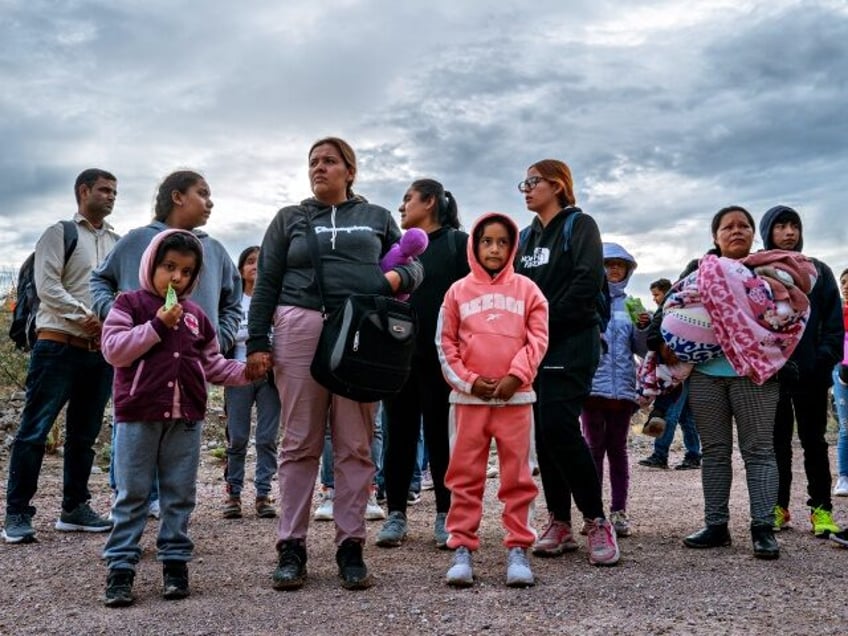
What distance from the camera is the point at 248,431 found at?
6609mm

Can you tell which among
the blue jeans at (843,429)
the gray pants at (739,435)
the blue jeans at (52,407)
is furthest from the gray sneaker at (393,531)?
the blue jeans at (843,429)

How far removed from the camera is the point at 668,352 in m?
5.14

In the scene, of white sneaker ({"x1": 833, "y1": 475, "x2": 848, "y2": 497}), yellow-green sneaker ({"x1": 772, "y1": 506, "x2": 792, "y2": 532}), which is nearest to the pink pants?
yellow-green sneaker ({"x1": 772, "y1": 506, "x2": 792, "y2": 532})

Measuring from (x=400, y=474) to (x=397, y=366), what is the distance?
4.45 ft

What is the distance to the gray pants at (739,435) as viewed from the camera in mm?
4809

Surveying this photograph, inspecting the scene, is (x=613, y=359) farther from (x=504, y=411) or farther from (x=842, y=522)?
(x=842, y=522)

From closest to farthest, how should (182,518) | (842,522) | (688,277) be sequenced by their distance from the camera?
1. (182,518)
2. (688,277)
3. (842,522)

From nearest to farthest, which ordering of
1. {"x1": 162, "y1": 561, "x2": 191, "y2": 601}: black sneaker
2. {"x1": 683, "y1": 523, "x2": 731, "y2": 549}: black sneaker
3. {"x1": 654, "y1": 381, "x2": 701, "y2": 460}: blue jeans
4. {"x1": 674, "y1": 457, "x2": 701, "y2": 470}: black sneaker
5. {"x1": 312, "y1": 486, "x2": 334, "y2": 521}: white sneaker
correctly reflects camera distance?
1. {"x1": 162, "y1": 561, "x2": 191, "y2": 601}: black sneaker
2. {"x1": 683, "y1": 523, "x2": 731, "y2": 549}: black sneaker
3. {"x1": 312, "y1": 486, "x2": 334, "y2": 521}: white sneaker
4. {"x1": 674, "y1": 457, "x2": 701, "y2": 470}: black sneaker
5. {"x1": 654, "y1": 381, "x2": 701, "y2": 460}: blue jeans

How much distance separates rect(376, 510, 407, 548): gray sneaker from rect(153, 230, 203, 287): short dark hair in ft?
6.50

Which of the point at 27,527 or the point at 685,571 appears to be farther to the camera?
the point at 27,527

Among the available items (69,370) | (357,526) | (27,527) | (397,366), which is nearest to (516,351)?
(397,366)

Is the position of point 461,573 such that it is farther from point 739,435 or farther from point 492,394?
point 739,435

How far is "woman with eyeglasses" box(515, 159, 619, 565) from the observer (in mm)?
4578

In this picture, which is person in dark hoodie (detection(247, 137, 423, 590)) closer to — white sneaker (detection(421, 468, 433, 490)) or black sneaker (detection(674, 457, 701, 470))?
white sneaker (detection(421, 468, 433, 490))
